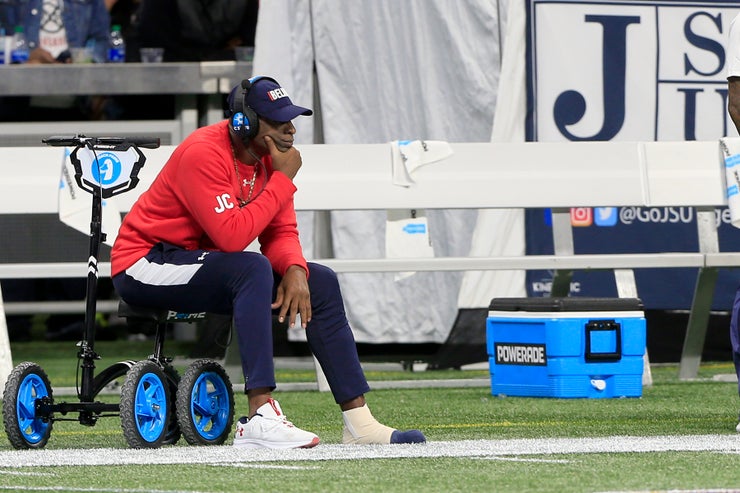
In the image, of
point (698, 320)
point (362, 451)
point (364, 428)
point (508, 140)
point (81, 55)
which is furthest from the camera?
point (81, 55)

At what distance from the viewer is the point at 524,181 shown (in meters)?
7.51

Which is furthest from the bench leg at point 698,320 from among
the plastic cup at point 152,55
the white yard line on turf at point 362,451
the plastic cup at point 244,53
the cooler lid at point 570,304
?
the plastic cup at point 152,55

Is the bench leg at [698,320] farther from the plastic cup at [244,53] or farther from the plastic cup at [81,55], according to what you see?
the plastic cup at [81,55]

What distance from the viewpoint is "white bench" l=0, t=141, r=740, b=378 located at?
24.0 feet

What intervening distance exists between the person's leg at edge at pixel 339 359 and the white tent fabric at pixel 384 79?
14.0ft

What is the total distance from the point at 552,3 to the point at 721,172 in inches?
71.4

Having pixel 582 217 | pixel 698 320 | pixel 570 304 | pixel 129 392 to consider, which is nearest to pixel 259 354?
pixel 129 392

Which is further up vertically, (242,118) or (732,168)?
(242,118)

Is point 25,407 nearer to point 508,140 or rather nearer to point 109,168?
point 109,168

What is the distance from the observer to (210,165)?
4.81 m

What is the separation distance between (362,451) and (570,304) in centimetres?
244

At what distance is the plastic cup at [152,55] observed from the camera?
34.0 ft

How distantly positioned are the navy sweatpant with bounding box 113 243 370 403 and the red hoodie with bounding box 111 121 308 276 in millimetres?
Result: 51

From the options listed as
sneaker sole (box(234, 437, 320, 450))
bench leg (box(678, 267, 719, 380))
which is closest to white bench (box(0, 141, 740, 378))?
bench leg (box(678, 267, 719, 380))
